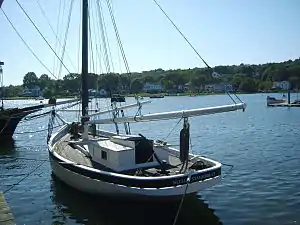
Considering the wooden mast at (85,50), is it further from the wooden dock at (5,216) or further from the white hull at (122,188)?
the wooden dock at (5,216)

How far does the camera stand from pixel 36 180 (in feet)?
75.7

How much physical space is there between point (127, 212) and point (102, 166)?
10.7 ft

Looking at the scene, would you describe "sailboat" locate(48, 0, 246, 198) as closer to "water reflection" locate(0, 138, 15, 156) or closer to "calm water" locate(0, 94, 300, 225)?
"calm water" locate(0, 94, 300, 225)

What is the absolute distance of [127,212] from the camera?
15688 millimetres

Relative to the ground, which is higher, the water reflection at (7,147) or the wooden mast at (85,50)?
the wooden mast at (85,50)

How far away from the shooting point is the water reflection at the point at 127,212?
15.0 meters

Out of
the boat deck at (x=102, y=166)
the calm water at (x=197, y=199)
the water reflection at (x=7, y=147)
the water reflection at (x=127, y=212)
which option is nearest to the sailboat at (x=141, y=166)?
the boat deck at (x=102, y=166)

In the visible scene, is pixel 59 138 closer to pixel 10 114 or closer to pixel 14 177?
pixel 14 177

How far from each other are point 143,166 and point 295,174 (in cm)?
1108

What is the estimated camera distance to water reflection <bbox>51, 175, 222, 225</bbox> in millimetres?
15039

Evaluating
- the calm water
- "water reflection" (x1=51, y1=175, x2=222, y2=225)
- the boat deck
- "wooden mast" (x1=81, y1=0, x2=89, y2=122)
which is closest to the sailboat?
the boat deck

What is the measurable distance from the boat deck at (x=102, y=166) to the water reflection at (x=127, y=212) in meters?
1.39

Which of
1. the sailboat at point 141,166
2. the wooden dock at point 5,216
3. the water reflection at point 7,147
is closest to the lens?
the wooden dock at point 5,216

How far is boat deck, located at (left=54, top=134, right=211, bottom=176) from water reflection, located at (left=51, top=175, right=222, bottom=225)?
4.55 ft
